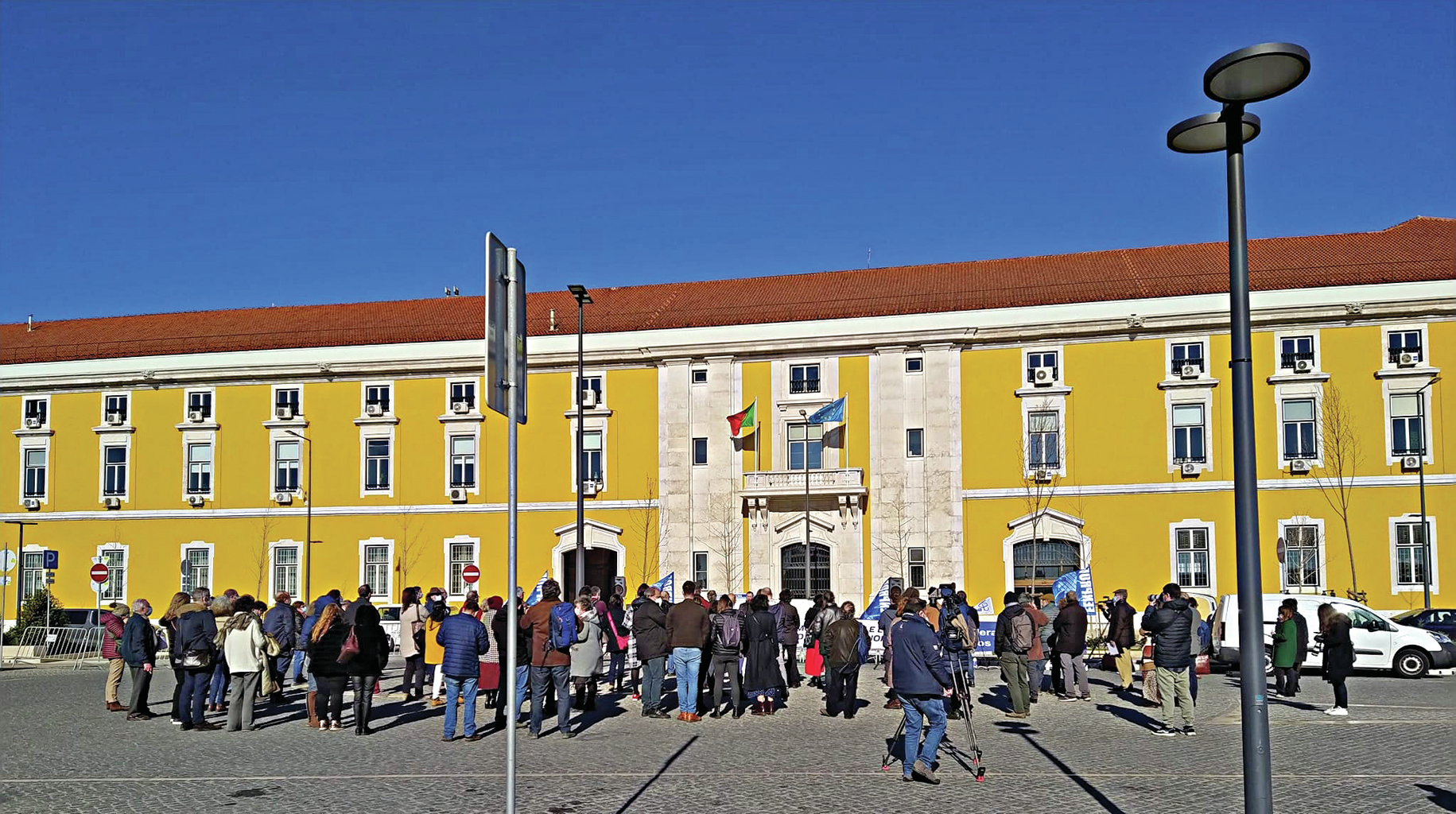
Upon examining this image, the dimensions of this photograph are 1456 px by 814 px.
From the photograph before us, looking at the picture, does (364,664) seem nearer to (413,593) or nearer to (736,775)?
(413,593)

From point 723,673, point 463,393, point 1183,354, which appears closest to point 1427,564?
point 1183,354

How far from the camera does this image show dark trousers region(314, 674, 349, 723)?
1694cm

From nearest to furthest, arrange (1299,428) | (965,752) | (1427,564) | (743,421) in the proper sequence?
1. (965,752)
2. (1427,564)
3. (1299,428)
4. (743,421)

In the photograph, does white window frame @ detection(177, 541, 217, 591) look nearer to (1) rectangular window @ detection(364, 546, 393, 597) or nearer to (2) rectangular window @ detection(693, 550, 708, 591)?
(1) rectangular window @ detection(364, 546, 393, 597)

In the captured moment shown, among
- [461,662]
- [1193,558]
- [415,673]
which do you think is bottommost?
[415,673]

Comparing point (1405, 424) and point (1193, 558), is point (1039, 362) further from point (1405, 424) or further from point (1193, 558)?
Answer: point (1405, 424)

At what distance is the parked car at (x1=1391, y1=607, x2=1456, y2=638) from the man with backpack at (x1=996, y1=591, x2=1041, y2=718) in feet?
60.5

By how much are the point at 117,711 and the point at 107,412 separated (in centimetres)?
3649

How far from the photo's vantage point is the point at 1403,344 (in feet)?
139

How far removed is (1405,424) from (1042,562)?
11.8 meters

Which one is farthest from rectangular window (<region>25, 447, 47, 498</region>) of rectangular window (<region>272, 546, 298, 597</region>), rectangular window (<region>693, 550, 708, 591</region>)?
rectangular window (<region>693, 550, 708, 591</region>)

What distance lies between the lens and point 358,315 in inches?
2293

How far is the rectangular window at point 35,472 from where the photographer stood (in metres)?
53.1

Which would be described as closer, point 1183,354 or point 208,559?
point 1183,354
